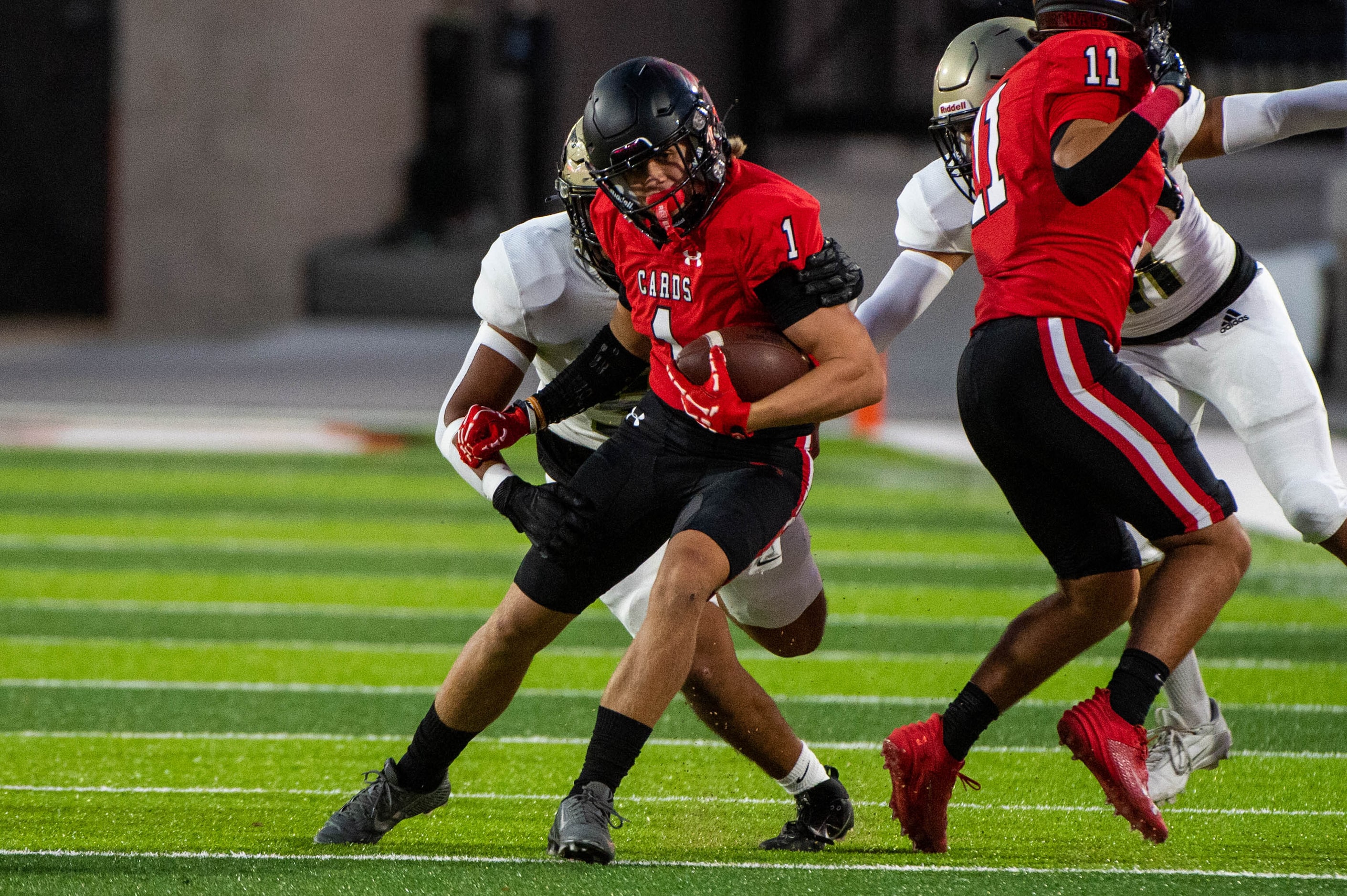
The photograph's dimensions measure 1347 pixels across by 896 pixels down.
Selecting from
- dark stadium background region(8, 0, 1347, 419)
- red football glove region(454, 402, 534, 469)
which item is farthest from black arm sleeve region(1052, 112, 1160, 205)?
dark stadium background region(8, 0, 1347, 419)

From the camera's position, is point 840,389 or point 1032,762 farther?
point 1032,762

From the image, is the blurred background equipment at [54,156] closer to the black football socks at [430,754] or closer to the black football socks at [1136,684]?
the black football socks at [430,754]

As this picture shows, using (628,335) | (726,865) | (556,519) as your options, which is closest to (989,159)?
(628,335)

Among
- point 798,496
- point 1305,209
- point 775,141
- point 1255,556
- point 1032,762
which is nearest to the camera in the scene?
point 798,496

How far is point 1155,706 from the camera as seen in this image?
456 centimetres

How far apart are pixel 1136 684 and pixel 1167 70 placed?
1.12m

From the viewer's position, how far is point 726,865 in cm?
315

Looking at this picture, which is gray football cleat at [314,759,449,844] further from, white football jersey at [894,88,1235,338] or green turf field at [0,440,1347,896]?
white football jersey at [894,88,1235,338]

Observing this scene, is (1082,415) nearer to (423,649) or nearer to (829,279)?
(829,279)

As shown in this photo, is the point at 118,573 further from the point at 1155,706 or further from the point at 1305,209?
the point at 1305,209

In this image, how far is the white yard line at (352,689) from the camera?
4.80m

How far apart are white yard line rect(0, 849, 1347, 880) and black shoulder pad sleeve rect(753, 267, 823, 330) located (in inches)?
38.4

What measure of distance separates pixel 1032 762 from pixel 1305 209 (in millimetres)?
14877

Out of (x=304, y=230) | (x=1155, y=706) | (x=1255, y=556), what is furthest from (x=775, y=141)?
(x=1155, y=706)
